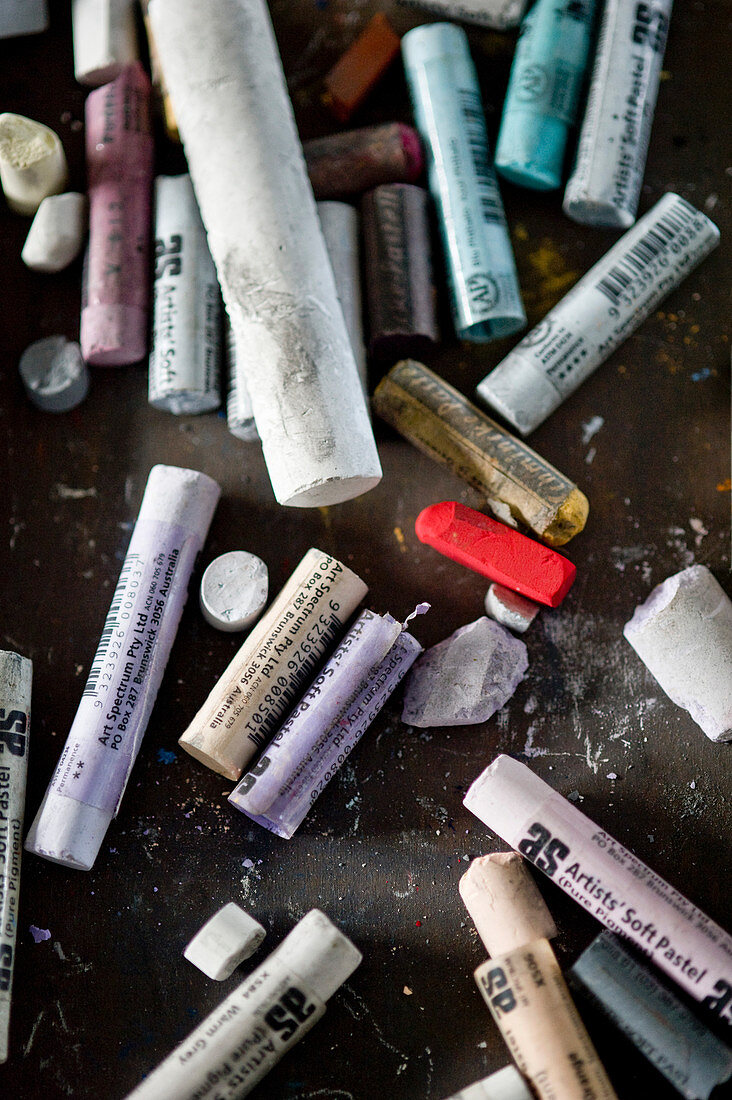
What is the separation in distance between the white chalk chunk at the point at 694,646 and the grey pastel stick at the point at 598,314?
0.54 meters

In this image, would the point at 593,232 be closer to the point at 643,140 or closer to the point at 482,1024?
the point at 643,140

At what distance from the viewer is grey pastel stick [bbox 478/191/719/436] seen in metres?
2.23

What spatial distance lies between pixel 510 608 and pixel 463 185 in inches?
43.1

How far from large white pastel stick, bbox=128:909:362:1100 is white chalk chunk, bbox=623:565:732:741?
90 cm

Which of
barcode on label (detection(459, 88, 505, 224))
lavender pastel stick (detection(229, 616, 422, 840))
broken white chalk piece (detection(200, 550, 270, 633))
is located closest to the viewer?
lavender pastel stick (detection(229, 616, 422, 840))

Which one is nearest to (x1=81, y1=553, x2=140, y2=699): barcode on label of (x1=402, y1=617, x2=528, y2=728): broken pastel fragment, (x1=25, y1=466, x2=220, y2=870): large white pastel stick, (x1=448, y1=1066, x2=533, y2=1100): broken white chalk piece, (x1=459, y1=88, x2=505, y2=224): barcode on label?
(x1=25, y1=466, x2=220, y2=870): large white pastel stick

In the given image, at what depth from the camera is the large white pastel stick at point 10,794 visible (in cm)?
184

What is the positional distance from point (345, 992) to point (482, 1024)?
0.29 metres

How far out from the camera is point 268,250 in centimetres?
205

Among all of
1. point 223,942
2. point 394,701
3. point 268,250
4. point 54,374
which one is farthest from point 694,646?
point 54,374

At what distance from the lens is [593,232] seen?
96.3 inches

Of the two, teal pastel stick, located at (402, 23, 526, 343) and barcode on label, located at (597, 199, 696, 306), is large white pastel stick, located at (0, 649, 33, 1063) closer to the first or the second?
teal pastel stick, located at (402, 23, 526, 343)

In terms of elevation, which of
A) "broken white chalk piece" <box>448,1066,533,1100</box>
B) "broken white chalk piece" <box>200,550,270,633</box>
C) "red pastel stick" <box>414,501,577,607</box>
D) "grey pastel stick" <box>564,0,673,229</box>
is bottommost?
"broken white chalk piece" <box>448,1066,533,1100</box>

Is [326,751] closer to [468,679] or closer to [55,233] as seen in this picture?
[468,679]
